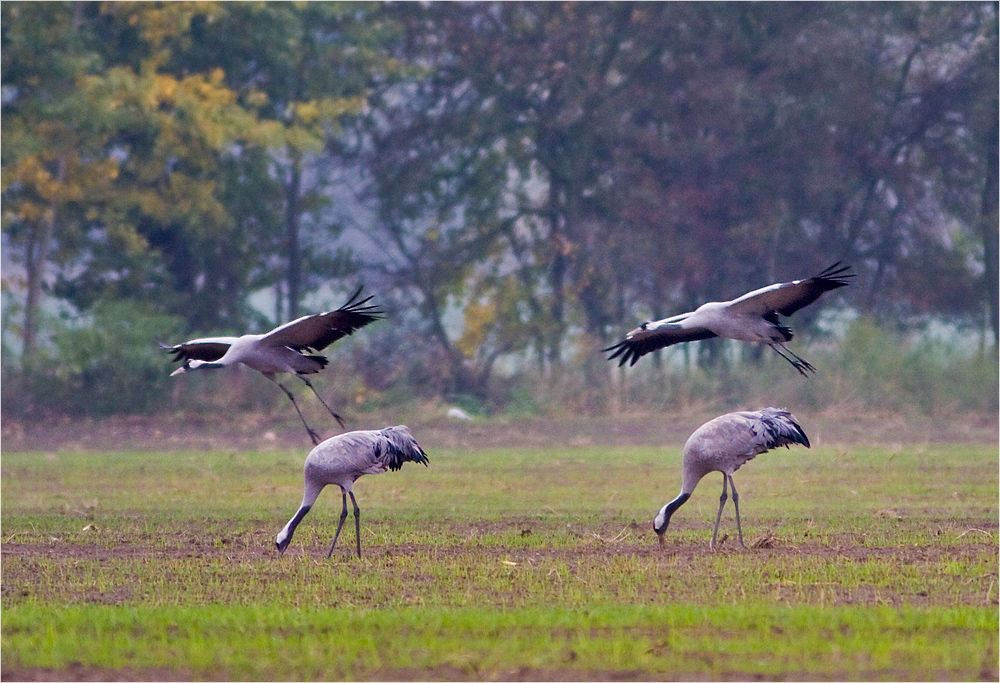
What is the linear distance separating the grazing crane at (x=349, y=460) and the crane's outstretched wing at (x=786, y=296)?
2804 mm

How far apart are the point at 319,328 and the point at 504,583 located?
11.7 ft

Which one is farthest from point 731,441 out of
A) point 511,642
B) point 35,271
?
point 35,271

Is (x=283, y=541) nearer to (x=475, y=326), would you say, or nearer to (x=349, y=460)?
(x=349, y=460)

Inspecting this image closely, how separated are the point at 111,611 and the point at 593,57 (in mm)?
23146

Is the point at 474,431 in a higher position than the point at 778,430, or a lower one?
higher

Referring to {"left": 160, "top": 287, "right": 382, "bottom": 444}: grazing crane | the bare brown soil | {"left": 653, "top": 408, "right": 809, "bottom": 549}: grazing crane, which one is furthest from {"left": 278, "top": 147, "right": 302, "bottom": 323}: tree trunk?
{"left": 653, "top": 408, "right": 809, "bottom": 549}: grazing crane

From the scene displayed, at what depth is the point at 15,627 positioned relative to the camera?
7562 mm

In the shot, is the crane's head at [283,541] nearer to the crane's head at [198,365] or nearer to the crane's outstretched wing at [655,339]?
the crane's head at [198,365]

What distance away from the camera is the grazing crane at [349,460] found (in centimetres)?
1030

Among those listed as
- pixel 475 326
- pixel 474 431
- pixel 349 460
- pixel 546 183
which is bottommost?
pixel 349 460

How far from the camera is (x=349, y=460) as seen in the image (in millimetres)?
10375

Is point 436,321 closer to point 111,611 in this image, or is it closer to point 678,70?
point 678,70

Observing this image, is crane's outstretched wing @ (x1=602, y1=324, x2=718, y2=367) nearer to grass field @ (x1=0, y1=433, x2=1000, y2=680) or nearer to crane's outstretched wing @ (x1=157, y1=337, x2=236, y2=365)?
grass field @ (x1=0, y1=433, x2=1000, y2=680)

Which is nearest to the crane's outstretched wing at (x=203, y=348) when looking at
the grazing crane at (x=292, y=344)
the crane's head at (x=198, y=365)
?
the grazing crane at (x=292, y=344)
